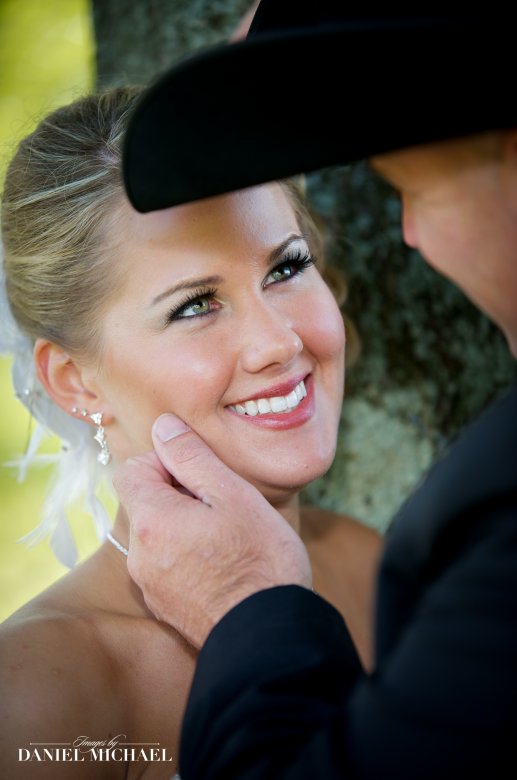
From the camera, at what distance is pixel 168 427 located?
2.24 metres

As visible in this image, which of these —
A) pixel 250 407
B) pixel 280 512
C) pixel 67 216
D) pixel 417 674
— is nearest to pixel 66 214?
pixel 67 216

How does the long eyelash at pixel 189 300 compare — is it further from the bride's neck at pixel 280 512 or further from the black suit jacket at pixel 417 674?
the black suit jacket at pixel 417 674

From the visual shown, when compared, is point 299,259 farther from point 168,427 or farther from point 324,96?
point 324,96

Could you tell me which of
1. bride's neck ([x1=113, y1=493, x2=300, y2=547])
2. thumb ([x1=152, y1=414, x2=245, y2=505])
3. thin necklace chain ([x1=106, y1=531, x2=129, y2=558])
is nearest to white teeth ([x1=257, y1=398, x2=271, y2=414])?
thumb ([x1=152, y1=414, x2=245, y2=505])

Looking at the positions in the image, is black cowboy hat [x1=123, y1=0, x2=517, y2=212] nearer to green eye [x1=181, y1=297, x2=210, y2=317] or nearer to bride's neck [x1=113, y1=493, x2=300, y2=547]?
green eye [x1=181, y1=297, x2=210, y2=317]

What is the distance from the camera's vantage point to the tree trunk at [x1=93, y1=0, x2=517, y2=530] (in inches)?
124

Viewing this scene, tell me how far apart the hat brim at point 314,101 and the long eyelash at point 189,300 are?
891 millimetres

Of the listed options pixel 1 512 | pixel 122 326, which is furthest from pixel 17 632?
pixel 1 512

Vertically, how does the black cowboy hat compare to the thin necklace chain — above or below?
above

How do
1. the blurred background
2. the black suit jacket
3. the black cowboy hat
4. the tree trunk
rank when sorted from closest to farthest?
the black suit jacket, the black cowboy hat, the tree trunk, the blurred background

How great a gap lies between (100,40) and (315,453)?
1938 millimetres

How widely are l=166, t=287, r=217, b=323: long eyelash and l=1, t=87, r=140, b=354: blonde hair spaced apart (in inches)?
8.4

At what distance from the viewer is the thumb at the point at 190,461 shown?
1887 millimetres

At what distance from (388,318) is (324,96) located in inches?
77.0
